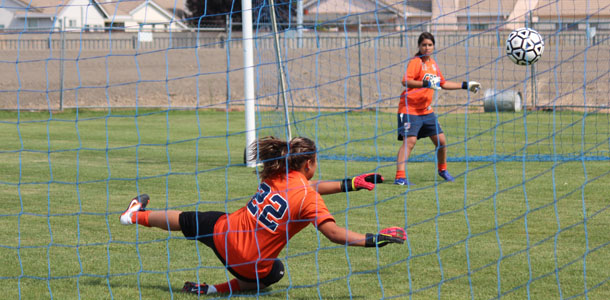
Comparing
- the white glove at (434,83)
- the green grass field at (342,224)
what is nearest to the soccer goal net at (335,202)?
the green grass field at (342,224)

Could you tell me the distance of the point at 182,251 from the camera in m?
5.64

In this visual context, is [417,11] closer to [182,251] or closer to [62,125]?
[62,125]

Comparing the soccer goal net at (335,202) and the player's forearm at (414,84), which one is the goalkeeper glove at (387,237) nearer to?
the soccer goal net at (335,202)

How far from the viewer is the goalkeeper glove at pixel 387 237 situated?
13.4 ft

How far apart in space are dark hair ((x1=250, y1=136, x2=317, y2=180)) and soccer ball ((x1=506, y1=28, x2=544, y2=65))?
4.66 metres

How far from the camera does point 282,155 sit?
180 inches

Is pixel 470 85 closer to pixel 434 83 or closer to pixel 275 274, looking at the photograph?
pixel 434 83

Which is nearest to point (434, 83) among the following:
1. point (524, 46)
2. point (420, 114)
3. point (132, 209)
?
point (420, 114)

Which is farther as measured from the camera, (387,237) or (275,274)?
(275,274)

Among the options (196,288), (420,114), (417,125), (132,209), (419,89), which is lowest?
(196,288)

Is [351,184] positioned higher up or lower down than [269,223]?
higher up

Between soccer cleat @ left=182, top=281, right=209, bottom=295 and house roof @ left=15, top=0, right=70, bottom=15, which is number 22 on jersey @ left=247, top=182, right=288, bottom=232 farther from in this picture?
house roof @ left=15, top=0, right=70, bottom=15

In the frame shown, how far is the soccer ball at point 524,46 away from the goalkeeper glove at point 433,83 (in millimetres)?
878

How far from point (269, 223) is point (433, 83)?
4433 millimetres
